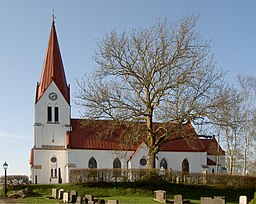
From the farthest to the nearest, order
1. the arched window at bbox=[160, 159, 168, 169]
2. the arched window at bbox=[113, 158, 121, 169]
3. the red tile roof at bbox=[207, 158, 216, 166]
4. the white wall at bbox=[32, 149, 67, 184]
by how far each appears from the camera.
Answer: the red tile roof at bbox=[207, 158, 216, 166] < the arched window at bbox=[160, 159, 168, 169] < the arched window at bbox=[113, 158, 121, 169] < the white wall at bbox=[32, 149, 67, 184]

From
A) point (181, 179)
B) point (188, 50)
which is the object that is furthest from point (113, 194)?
point (188, 50)

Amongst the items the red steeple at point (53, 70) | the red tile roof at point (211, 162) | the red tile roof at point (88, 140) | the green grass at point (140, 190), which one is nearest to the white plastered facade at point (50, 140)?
the red steeple at point (53, 70)

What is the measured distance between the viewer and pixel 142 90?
34438 mm

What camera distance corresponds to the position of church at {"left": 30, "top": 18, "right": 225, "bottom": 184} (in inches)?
2015

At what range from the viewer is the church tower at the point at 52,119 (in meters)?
51.3

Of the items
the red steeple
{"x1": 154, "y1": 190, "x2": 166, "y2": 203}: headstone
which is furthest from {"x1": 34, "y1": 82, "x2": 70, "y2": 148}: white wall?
{"x1": 154, "y1": 190, "x2": 166, "y2": 203}: headstone

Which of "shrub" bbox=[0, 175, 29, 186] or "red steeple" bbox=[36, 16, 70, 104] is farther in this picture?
"red steeple" bbox=[36, 16, 70, 104]

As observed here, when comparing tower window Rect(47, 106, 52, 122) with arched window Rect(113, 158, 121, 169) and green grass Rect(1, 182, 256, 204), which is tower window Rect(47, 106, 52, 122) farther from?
green grass Rect(1, 182, 256, 204)

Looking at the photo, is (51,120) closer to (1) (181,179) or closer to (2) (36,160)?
(2) (36,160)

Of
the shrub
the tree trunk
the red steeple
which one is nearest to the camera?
the tree trunk

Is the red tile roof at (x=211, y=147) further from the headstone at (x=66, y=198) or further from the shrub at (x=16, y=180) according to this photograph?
the headstone at (x=66, y=198)

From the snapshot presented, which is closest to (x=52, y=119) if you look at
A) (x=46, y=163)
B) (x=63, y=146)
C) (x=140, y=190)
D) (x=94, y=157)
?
(x=63, y=146)

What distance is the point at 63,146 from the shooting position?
5225 cm

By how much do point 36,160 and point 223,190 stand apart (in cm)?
2408
